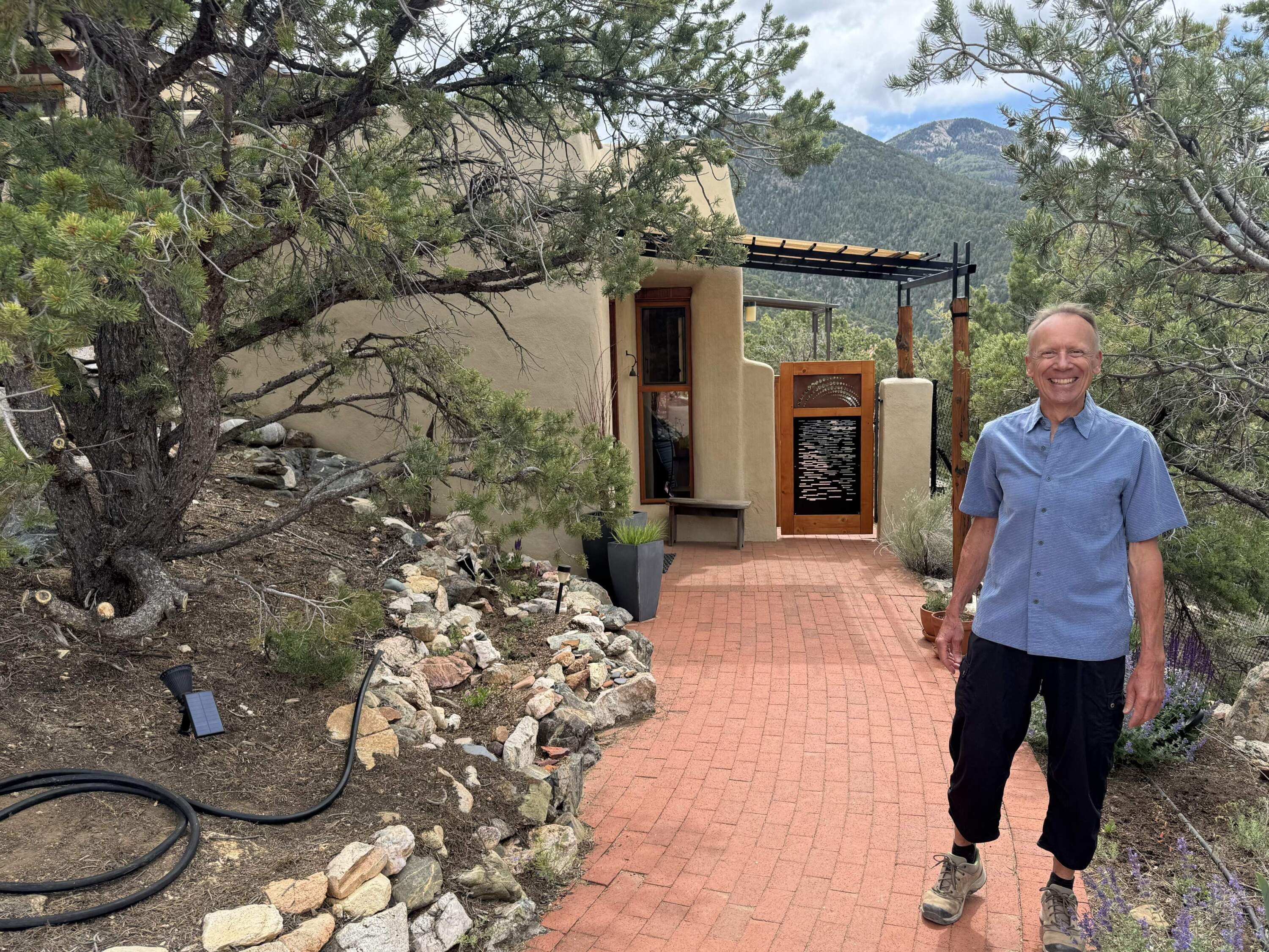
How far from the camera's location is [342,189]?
9.36ft

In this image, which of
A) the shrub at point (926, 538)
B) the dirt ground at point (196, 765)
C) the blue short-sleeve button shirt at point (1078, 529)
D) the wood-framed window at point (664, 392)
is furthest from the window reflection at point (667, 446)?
the blue short-sleeve button shirt at point (1078, 529)

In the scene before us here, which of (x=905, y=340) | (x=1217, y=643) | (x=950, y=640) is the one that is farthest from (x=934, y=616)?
(x=905, y=340)

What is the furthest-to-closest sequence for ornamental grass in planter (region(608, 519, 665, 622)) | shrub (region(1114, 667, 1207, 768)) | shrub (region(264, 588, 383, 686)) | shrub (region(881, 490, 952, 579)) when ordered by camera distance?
shrub (region(881, 490, 952, 579))
ornamental grass in planter (region(608, 519, 665, 622))
shrub (region(1114, 667, 1207, 768))
shrub (region(264, 588, 383, 686))

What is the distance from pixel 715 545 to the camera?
9.83m

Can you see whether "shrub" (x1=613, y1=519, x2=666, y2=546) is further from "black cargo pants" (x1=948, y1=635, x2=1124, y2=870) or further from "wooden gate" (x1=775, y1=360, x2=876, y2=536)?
"black cargo pants" (x1=948, y1=635, x2=1124, y2=870)

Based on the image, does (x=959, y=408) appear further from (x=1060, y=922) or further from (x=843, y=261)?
(x=1060, y=922)

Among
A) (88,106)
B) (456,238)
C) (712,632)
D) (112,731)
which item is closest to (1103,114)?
(456,238)

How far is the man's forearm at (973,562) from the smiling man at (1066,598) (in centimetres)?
8

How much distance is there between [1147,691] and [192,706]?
3182 millimetres

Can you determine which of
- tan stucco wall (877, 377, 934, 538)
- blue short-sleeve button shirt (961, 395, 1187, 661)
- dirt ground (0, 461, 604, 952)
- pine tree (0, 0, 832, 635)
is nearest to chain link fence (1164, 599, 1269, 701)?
tan stucco wall (877, 377, 934, 538)

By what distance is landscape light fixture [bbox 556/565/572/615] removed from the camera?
5.67 meters

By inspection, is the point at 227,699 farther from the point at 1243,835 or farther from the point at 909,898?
the point at 1243,835

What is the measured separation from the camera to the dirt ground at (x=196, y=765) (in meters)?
2.44

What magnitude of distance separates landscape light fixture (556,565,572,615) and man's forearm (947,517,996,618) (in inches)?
129
